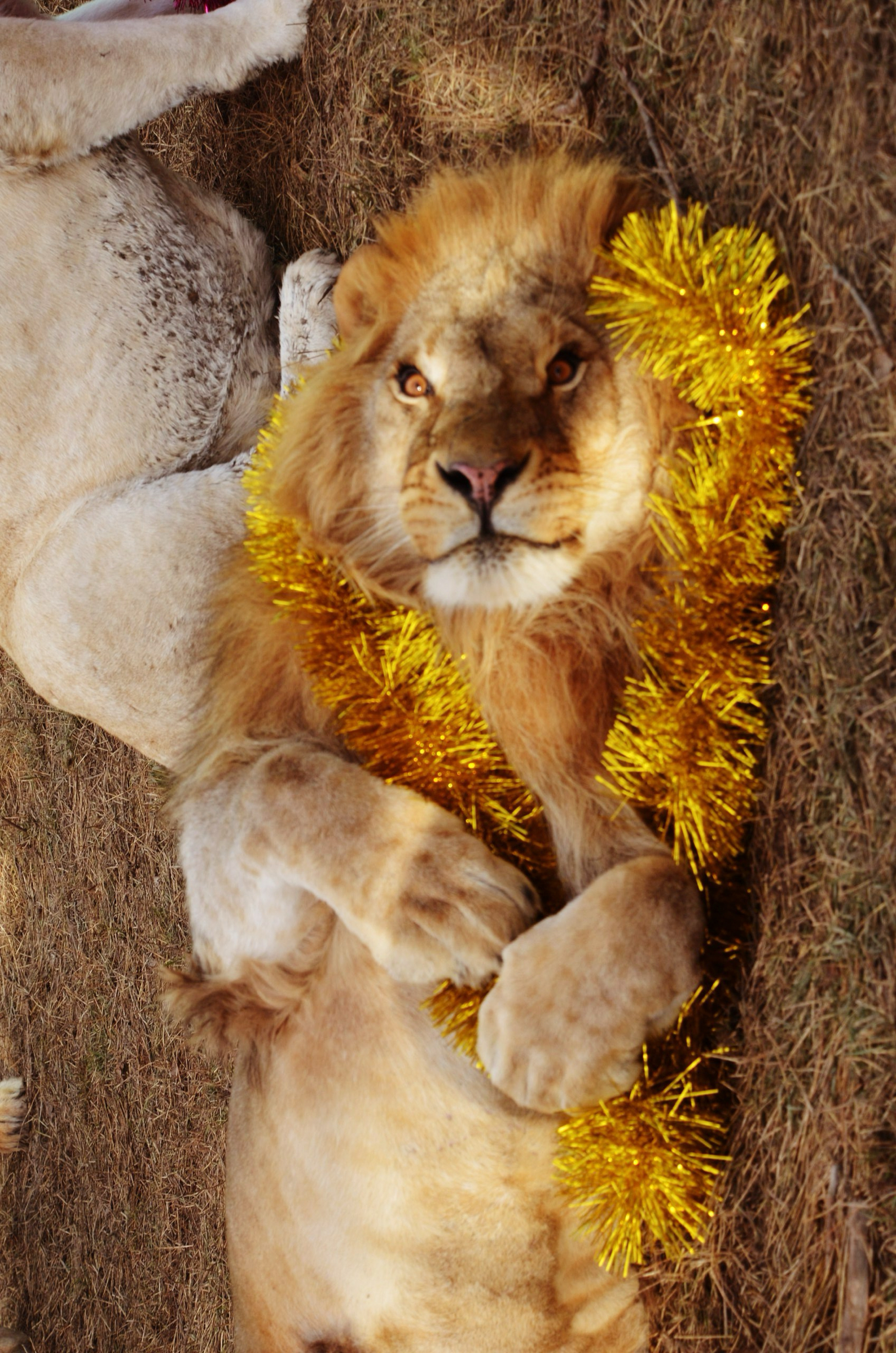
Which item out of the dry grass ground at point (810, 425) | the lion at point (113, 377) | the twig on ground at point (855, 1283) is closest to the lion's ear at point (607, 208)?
the dry grass ground at point (810, 425)

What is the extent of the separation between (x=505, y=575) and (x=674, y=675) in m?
0.29

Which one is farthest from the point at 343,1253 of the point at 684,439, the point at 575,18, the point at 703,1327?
the point at 575,18

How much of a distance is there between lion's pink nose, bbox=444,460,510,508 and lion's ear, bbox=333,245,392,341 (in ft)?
1.44

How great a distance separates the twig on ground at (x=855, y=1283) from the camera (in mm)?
1780

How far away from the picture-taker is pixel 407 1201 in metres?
2.18

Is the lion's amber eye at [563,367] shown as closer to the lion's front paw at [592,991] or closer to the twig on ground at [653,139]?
the twig on ground at [653,139]

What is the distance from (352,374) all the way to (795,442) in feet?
2.38

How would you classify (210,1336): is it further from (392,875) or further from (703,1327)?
(392,875)

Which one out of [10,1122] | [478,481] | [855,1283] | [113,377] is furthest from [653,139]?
[10,1122]

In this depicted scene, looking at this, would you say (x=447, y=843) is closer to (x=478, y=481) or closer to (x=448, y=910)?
(x=448, y=910)

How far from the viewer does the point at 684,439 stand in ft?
6.18

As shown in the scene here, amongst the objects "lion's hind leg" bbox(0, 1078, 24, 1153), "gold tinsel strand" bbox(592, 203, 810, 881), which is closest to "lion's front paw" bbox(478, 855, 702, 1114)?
"gold tinsel strand" bbox(592, 203, 810, 881)

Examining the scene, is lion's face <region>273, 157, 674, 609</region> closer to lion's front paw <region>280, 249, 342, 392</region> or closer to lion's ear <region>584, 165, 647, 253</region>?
lion's ear <region>584, 165, 647, 253</region>

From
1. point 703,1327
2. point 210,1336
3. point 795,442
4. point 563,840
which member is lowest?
point 210,1336
